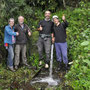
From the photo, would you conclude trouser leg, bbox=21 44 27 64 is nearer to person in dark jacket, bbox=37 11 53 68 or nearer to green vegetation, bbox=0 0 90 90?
green vegetation, bbox=0 0 90 90

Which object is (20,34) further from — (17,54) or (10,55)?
(10,55)

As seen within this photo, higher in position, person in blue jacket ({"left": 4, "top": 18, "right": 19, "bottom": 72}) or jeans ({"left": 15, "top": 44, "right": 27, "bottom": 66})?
person in blue jacket ({"left": 4, "top": 18, "right": 19, "bottom": 72})

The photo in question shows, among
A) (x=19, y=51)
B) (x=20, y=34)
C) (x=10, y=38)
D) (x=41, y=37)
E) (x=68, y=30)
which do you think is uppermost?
(x=20, y=34)

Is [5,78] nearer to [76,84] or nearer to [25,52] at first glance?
[25,52]

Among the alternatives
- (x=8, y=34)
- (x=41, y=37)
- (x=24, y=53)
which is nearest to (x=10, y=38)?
(x=8, y=34)

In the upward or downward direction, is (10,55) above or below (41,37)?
below

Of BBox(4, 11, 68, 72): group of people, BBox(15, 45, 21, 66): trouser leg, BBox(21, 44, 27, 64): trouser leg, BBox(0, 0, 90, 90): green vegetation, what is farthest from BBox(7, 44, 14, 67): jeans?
BBox(21, 44, 27, 64): trouser leg

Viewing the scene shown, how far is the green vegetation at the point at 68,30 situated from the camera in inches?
206

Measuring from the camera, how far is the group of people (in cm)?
646

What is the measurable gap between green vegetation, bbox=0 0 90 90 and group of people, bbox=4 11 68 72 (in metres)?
0.59

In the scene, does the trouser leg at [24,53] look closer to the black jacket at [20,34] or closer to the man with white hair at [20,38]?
the man with white hair at [20,38]

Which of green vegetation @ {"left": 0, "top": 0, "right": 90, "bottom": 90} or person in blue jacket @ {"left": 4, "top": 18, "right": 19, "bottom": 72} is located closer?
green vegetation @ {"left": 0, "top": 0, "right": 90, "bottom": 90}

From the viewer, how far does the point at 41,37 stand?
684cm

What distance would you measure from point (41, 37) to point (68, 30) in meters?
2.55
